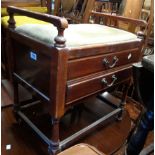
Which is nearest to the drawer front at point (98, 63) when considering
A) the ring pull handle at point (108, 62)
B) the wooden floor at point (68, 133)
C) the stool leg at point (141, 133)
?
the ring pull handle at point (108, 62)

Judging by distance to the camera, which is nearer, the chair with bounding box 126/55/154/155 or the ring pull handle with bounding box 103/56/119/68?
the chair with bounding box 126/55/154/155

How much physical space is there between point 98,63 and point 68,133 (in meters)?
0.50

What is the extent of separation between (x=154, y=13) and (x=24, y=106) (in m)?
0.93

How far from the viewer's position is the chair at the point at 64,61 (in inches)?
28.0

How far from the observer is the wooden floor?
102 cm

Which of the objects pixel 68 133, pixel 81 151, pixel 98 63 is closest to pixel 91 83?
pixel 98 63

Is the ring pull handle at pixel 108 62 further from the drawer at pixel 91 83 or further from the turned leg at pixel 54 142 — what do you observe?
the turned leg at pixel 54 142

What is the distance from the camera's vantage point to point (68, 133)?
3.73 ft

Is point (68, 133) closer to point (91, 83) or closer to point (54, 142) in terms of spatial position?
point (54, 142)

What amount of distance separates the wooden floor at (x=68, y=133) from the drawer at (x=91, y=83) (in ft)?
1.16

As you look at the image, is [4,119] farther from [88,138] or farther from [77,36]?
[77,36]

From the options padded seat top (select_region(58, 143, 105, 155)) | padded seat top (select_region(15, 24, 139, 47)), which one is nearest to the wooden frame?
padded seat top (select_region(15, 24, 139, 47))

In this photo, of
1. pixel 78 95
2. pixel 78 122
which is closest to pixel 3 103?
pixel 78 122

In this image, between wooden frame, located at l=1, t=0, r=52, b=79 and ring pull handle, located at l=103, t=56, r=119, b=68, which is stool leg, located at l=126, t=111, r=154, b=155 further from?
wooden frame, located at l=1, t=0, r=52, b=79
